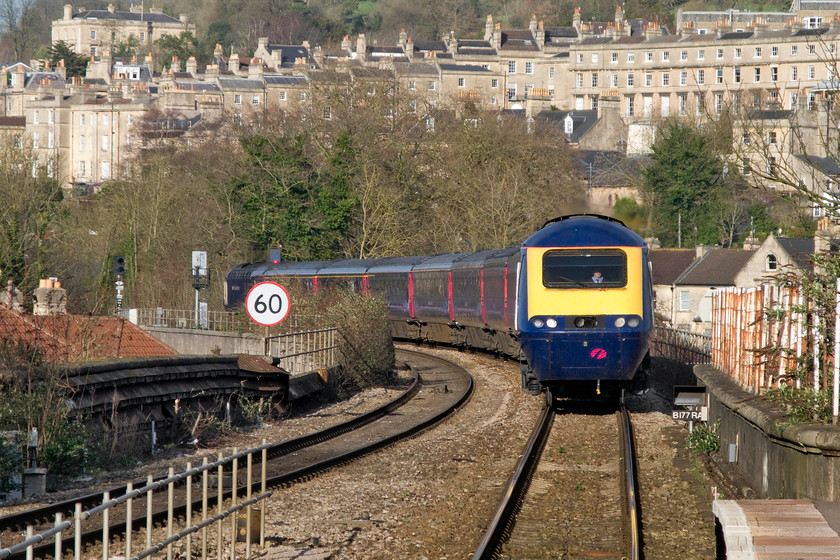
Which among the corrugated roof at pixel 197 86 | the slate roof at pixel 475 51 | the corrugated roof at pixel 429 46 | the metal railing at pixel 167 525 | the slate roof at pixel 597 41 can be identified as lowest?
the metal railing at pixel 167 525

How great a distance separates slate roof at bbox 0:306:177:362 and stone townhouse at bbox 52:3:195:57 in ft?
521

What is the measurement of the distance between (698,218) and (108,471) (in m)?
67.3

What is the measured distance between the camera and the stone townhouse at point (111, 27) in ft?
592

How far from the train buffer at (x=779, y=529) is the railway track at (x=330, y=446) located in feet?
14.5

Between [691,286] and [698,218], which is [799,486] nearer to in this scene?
[691,286]

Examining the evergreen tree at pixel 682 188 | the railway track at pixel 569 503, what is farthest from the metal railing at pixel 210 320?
the evergreen tree at pixel 682 188

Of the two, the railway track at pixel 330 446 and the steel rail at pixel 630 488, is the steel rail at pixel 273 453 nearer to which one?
the railway track at pixel 330 446

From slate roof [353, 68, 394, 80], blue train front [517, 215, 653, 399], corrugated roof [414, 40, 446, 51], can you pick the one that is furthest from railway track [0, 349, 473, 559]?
corrugated roof [414, 40, 446, 51]

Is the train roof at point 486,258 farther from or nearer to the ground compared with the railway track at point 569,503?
farther from the ground

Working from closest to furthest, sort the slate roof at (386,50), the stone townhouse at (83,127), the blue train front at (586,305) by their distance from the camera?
the blue train front at (586,305)
the stone townhouse at (83,127)
the slate roof at (386,50)

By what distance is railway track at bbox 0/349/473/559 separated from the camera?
10594 millimetres

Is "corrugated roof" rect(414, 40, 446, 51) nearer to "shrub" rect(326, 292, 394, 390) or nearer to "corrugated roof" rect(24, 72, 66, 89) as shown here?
"corrugated roof" rect(24, 72, 66, 89)

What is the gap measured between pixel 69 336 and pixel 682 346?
1315cm

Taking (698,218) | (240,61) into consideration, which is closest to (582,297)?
(698,218)
